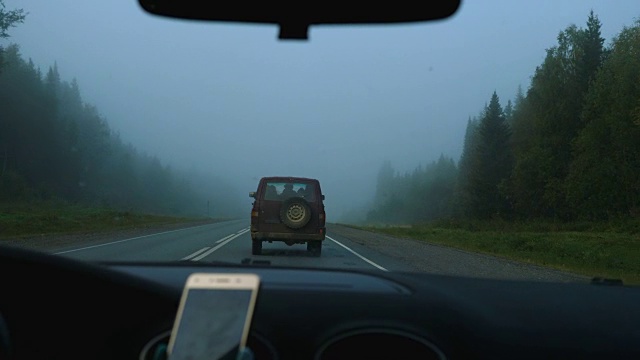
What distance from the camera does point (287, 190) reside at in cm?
1875

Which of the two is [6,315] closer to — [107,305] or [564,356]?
[107,305]

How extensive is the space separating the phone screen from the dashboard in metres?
0.48

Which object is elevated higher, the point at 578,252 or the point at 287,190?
the point at 287,190

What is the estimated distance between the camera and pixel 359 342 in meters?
2.71

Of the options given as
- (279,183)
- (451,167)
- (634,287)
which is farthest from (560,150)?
(451,167)

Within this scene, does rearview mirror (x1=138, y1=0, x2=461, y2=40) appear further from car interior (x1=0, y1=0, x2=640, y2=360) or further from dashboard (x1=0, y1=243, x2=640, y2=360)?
dashboard (x1=0, y1=243, x2=640, y2=360)

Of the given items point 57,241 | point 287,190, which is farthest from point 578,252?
point 57,241

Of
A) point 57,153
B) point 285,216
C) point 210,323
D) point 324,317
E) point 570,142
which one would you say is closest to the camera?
point 210,323

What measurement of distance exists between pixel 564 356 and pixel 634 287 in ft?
4.37

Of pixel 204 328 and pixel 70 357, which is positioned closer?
pixel 204 328

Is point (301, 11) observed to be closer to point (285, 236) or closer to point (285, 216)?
point (285, 216)

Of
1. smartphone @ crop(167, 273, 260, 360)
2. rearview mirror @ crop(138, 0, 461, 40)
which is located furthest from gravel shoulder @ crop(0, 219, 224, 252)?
smartphone @ crop(167, 273, 260, 360)

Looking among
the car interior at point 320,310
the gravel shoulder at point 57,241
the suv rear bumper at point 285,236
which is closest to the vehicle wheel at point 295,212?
the suv rear bumper at point 285,236

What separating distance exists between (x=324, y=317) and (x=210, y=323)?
0.74m
